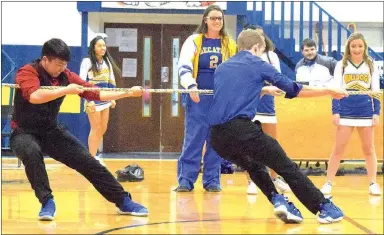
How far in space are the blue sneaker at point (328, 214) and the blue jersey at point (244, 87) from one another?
0.61 metres

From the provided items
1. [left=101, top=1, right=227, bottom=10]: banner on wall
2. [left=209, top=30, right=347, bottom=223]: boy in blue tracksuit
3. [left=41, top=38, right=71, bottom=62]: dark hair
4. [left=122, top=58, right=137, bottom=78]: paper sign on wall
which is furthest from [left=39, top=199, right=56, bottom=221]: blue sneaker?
[left=122, top=58, right=137, bottom=78]: paper sign on wall

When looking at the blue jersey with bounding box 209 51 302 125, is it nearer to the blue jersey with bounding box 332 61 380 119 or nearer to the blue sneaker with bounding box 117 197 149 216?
the blue sneaker with bounding box 117 197 149 216

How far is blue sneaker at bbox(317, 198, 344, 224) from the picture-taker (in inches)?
147

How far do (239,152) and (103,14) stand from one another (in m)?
6.45

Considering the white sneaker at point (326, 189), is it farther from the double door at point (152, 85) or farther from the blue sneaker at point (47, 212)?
the double door at point (152, 85)

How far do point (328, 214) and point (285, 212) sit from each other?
0.23 meters

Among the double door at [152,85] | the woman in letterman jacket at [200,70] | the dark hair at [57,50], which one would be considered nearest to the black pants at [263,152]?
the dark hair at [57,50]

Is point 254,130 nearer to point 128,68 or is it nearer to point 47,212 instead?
point 47,212

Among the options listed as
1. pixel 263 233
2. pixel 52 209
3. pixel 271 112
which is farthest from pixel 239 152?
pixel 271 112

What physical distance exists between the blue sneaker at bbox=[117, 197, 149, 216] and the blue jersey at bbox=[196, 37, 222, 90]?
151cm

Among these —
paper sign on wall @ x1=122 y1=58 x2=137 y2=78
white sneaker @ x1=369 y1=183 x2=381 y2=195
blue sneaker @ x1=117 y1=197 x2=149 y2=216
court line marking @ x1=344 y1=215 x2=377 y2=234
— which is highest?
paper sign on wall @ x1=122 y1=58 x2=137 y2=78

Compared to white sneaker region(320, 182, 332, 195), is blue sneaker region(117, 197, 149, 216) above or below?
above

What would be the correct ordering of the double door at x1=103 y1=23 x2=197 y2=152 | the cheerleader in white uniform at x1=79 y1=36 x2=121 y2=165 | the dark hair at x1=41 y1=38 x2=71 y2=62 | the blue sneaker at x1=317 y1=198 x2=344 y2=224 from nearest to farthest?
1. the blue sneaker at x1=317 y1=198 x2=344 y2=224
2. the dark hair at x1=41 y1=38 x2=71 y2=62
3. the cheerleader in white uniform at x1=79 y1=36 x2=121 y2=165
4. the double door at x1=103 y1=23 x2=197 y2=152

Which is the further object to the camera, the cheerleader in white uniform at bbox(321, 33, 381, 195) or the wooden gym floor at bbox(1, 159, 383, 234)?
the cheerleader in white uniform at bbox(321, 33, 381, 195)
